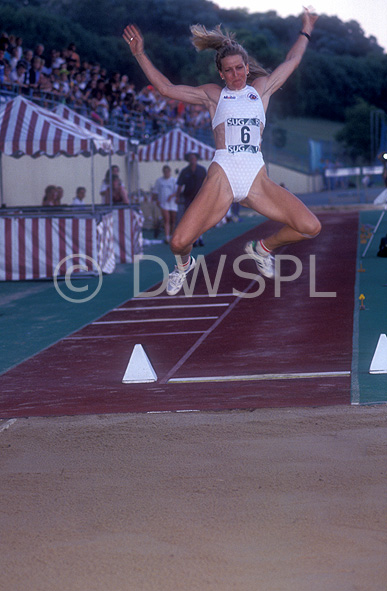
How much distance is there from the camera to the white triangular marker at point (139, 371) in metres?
8.02

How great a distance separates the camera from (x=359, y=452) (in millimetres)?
5441

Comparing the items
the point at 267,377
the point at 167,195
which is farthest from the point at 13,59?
the point at 267,377

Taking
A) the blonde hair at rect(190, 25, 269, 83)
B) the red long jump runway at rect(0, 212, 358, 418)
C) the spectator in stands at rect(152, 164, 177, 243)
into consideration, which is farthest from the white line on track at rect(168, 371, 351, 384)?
the spectator in stands at rect(152, 164, 177, 243)

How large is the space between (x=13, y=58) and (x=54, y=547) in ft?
70.8

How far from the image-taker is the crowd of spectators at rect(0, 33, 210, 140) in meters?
23.2

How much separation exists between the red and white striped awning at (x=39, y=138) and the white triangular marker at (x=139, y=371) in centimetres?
836

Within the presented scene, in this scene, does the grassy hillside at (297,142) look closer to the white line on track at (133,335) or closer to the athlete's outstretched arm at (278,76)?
the white line on track at (133,335)

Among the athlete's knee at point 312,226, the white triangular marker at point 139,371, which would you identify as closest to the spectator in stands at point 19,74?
the white triangular marker at point 139,371

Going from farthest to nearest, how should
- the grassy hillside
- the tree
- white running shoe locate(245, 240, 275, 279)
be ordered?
the tree
the grassy hillside
white running shoe locate(245, 240, 275, 279)

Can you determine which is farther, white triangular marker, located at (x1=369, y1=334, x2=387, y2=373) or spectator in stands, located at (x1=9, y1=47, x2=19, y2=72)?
spectator in stands, located at (x1=9, y1=47, x2=19, y2=72)

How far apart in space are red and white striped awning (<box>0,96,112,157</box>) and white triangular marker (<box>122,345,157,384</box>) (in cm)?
836

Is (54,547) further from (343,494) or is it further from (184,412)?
(184,412)

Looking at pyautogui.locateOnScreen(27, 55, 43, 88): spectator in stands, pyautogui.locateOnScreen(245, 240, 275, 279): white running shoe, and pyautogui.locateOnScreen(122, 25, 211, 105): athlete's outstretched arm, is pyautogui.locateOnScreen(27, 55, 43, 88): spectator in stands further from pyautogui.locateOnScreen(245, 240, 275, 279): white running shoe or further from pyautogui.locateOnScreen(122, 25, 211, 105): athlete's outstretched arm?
pyautogui.locateOnScreen(122, 25, 211, 105): athlete's outstretched arm

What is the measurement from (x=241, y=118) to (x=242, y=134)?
0.13 meters
